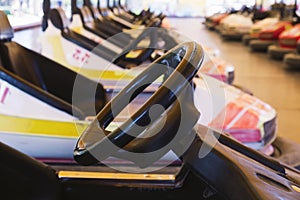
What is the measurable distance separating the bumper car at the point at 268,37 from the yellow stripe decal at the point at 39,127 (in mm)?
7448

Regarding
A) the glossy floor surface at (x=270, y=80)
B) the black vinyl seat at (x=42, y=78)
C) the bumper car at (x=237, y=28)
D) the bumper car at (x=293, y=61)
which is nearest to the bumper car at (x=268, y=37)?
the glossy floor surface at (x=270, y=80)

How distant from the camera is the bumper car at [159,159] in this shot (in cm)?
84

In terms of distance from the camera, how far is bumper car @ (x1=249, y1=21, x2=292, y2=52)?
897cm

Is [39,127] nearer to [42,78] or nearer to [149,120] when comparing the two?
[42,78]

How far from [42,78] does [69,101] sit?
0.69 feet

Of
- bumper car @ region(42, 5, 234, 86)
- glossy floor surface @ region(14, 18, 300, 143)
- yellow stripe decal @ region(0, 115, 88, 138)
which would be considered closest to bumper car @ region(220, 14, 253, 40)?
Result: glossy floor surface @ region(14, 18, 300, 143)

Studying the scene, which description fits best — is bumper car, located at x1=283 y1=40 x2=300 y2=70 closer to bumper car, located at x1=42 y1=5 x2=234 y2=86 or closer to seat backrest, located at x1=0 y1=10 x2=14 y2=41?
bumper car, located at x1=42 y1=5 x2=234 y2=86

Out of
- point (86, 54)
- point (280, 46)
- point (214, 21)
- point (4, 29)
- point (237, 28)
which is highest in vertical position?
point (4, 29)

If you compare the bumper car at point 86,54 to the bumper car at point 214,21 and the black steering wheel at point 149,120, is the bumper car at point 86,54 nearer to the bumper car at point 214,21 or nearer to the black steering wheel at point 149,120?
the black steering wheel at point 149,120

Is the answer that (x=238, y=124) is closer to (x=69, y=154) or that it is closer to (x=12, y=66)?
(x=69, y=154)

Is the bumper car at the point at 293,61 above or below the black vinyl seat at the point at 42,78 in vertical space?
below

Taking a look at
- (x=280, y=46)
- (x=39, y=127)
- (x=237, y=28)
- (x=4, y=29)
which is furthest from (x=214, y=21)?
(x=39, y=127)

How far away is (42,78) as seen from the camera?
241 centimetres

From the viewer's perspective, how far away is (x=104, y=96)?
8.57 ft
